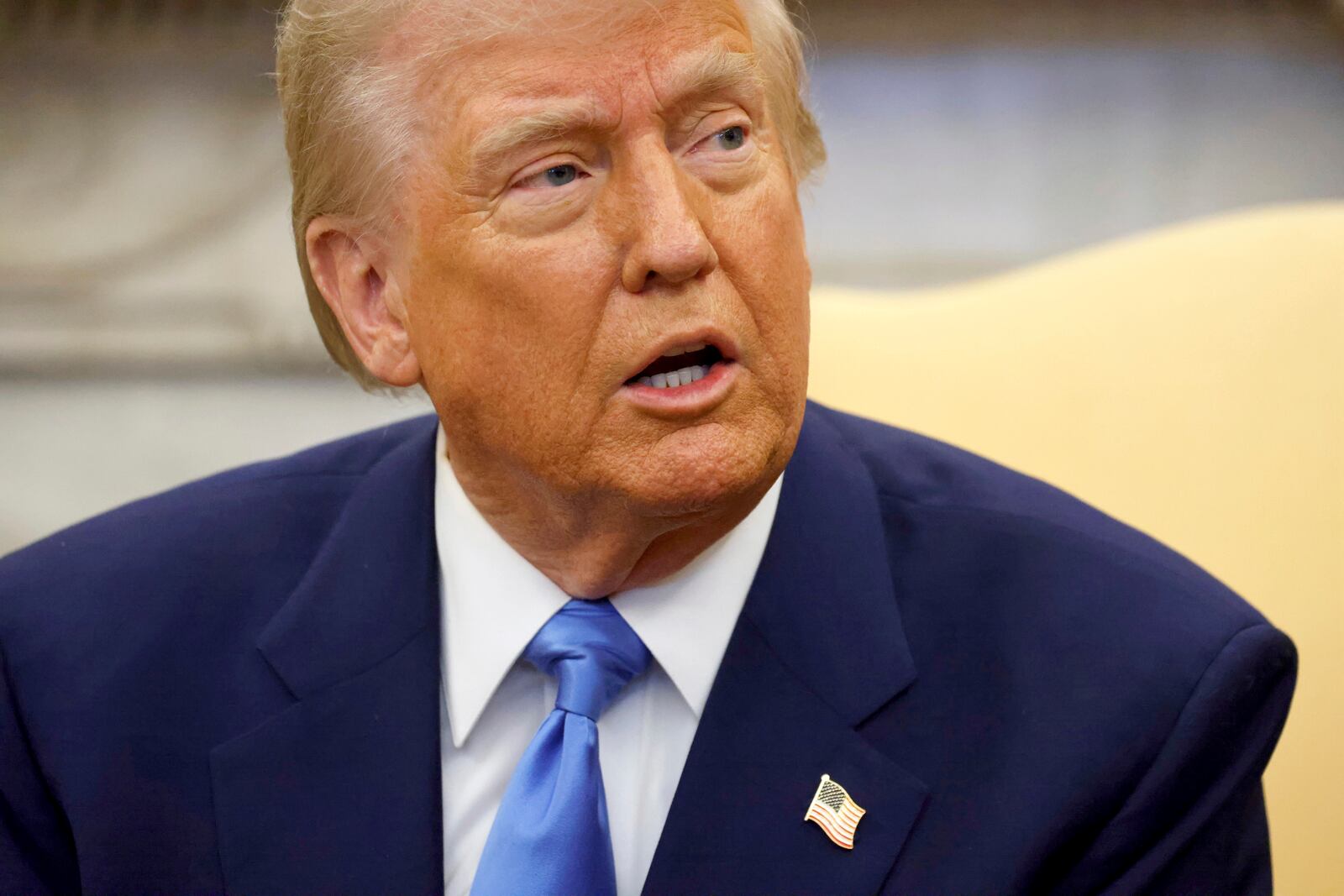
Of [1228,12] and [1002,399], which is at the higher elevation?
[1228,12]

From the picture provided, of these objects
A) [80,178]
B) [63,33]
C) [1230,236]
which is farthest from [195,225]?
[1230,236]

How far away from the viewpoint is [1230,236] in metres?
1.82

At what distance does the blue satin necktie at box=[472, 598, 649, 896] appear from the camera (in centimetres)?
138

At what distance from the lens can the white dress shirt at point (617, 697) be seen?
147 cm

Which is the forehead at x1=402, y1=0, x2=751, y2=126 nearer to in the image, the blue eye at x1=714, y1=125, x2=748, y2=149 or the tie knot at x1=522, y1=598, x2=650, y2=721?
the blue eye at x1=714, y1=125, x2=748, y2=149

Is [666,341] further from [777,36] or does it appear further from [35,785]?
[35,785]

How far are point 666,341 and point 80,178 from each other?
3145 millimetres

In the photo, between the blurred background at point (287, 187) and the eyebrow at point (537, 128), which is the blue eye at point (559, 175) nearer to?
the eyebrow at point (537, 128)

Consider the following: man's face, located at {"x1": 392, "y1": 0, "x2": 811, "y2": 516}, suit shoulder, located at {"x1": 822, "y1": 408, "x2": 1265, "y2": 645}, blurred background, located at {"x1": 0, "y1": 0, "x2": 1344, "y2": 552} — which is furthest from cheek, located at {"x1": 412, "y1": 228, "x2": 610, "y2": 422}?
blurred background, located at {"x1": 0, "y1": 0, "x2": 1344, "y2": 552}

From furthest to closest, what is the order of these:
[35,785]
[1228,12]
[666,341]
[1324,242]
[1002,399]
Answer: [1228,12], [1002,399], [1324,242], [35,785], [666,341]

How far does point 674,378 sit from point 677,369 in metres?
0.01

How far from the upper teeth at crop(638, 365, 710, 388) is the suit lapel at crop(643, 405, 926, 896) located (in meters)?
0.24

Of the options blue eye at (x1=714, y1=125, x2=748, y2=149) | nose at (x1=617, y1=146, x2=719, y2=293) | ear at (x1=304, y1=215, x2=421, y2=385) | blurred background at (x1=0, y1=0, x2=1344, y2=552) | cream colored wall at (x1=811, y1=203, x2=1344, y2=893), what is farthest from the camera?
blurred background at (x1=0, y1=0, x2=1344, y2=552)

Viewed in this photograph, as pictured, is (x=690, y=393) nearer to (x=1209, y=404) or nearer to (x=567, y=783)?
(x=567, y=783)
